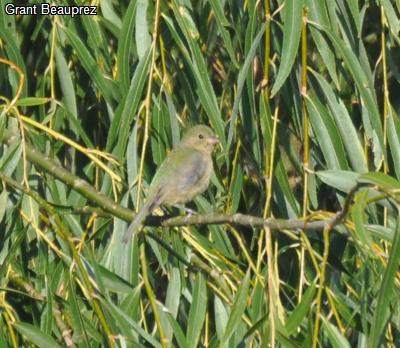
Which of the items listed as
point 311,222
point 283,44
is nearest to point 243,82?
point 283,44

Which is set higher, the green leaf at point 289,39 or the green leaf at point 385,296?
the green leaf at point 289,39

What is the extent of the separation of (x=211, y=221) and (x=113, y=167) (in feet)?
3.27

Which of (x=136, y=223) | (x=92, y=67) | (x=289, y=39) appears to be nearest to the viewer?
(x=289, y=39)

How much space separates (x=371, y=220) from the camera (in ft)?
14.6

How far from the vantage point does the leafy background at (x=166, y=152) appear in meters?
4.09

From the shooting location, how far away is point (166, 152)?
4.75 m

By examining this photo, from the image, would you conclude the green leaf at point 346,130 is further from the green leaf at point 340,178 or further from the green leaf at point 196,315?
the green leaf at point 196,315

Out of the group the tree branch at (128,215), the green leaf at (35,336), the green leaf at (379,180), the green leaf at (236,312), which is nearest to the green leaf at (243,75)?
the tree branch at (128,215)

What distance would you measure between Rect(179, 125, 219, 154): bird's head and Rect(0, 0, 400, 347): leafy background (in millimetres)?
86

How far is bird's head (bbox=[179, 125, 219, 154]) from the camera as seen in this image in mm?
5139

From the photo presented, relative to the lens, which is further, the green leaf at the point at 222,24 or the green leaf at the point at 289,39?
the green leaf at the point at 222,24

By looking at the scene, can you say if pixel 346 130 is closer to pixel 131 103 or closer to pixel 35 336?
pixel 131 103

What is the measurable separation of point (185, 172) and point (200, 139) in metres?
0.18

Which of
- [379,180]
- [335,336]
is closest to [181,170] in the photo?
[335,336]
